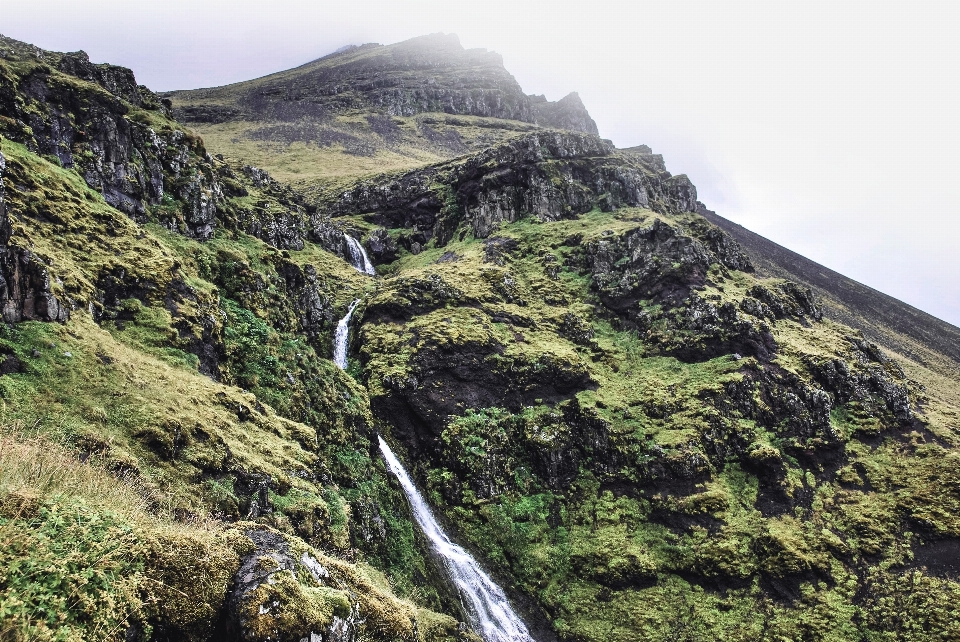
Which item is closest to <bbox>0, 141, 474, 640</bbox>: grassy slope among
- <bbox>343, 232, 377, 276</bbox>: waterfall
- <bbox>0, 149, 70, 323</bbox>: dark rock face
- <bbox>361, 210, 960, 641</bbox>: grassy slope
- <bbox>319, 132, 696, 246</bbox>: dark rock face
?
<bbox>0, 149, 70, 323</bbox>: dark rock face

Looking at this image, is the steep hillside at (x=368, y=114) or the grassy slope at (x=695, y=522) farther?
the steep hillside at (x=368, y=114)

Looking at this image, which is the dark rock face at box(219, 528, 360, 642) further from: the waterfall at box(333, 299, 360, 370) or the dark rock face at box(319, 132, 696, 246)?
the dark rock face at box(319, 132, 696, 246)

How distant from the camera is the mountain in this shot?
25.6 feet

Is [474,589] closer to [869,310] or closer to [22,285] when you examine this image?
[22,285]

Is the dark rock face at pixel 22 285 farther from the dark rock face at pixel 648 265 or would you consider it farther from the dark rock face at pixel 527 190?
the dark rock face at pixel 527 190

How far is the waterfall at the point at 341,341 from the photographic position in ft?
114

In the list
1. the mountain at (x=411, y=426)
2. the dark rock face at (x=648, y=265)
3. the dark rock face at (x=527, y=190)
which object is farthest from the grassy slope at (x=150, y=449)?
the dark rock face at (x=527, y=190)

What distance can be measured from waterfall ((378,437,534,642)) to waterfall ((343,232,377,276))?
3427cm

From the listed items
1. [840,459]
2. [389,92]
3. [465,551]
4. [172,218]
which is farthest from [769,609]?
[389,92]

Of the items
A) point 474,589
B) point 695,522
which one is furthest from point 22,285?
point 695,522

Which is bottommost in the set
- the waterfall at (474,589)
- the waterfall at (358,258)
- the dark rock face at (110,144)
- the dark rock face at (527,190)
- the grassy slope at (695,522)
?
the waterfall at (474,589)

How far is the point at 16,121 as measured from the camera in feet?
70.2

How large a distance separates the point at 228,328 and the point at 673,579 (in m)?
25.0

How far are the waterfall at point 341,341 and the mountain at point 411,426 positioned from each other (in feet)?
1.03
